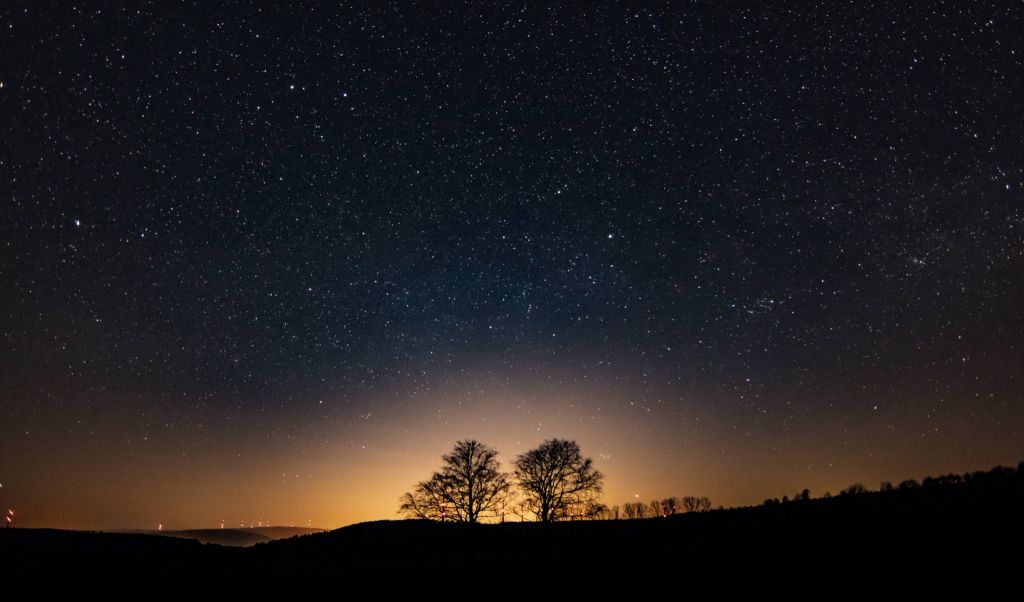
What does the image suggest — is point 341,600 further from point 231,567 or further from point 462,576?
point 231,567

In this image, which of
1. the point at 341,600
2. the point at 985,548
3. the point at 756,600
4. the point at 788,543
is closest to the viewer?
the point at 756,600

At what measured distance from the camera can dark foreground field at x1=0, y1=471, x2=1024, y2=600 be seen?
9.19 meters

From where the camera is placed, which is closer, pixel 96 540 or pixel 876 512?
pixel 876 512

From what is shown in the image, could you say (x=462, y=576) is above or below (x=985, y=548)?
below

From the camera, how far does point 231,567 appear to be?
731 inches

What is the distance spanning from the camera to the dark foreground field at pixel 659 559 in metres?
9.19

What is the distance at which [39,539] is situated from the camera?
78.1 ft

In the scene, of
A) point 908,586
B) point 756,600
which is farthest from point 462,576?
point 908,586

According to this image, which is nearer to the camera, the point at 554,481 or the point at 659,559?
the point at 659,559

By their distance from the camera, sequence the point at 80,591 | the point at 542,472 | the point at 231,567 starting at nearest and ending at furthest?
1. the point at 80,591
2. the point at 231,567
3. the point at 542,472

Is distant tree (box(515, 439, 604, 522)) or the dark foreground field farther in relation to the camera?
distant tree (box(515, 439, 604, 522))

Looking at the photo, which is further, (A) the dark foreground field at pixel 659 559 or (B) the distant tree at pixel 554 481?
(B) the distant tree at pixel 554 481

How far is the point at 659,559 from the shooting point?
12.5m

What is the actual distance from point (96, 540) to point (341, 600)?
2092 centimetres
